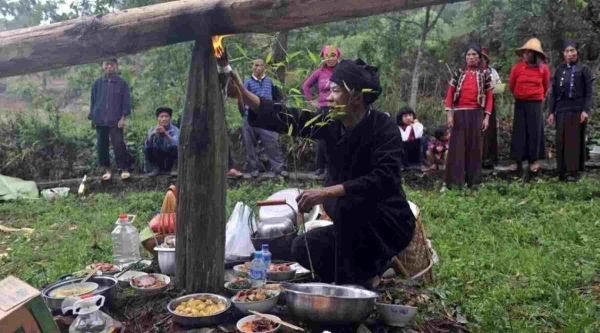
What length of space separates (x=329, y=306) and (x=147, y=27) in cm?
200

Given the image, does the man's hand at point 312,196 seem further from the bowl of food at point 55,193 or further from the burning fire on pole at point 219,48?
the bowl of food at point 55,193

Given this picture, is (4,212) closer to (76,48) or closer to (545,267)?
(76,48)

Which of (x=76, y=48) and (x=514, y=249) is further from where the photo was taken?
(x=514, y=249)

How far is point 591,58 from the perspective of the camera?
11.3 meters

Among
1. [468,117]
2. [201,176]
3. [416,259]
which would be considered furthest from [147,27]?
[468,117]

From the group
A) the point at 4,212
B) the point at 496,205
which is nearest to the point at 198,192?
the point at 496,205

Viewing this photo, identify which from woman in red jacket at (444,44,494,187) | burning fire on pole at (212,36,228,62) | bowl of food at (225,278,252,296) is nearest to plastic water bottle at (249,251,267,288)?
bowl of food at (225,278,252,296)

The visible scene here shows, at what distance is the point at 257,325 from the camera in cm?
320

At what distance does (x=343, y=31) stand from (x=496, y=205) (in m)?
7.70

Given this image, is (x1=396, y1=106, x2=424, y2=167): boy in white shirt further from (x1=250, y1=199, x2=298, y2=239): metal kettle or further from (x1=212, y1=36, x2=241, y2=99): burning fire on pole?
(x1=212, y1=36, x2=241, y2=99): burning fire on pole

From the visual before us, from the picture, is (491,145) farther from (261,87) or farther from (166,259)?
(166,259)

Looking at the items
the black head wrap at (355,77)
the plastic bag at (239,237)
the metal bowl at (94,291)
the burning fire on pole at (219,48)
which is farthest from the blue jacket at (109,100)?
the black head wrap at (355,77)

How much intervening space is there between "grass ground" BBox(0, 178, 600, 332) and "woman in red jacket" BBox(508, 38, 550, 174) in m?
0.78

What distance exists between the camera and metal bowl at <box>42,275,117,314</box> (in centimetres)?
345
